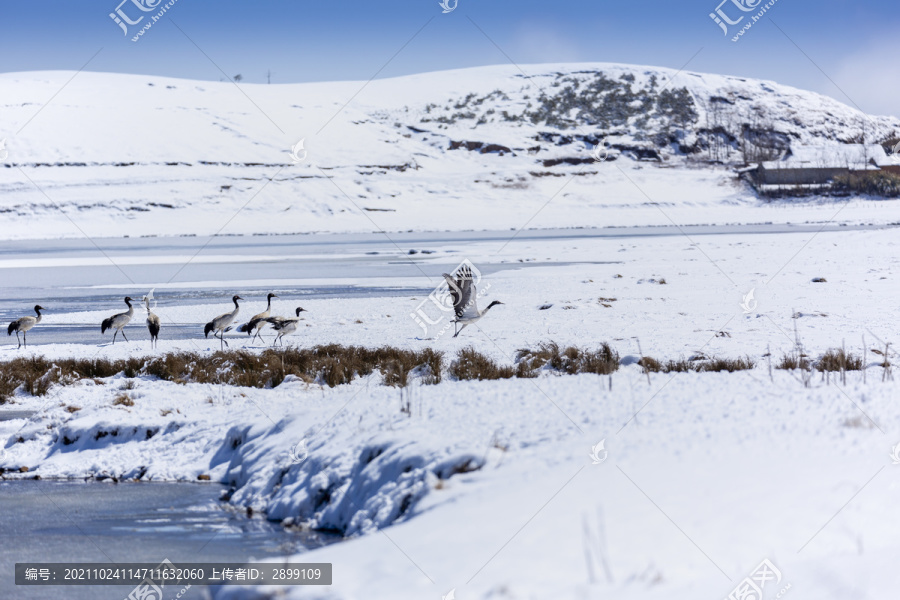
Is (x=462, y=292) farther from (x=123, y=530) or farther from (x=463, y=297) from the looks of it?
(x=123, y=530)

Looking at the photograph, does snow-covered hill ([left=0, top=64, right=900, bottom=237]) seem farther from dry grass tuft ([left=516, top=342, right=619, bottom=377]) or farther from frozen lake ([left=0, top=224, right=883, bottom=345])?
dry grass tuft ([left=516, top=342, right=619, bottom=377])

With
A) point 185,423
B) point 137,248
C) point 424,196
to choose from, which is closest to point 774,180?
point 424,196

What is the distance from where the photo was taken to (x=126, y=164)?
3260 inches

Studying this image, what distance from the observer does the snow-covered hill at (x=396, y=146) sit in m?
68.9

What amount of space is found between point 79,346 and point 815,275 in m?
19.7
